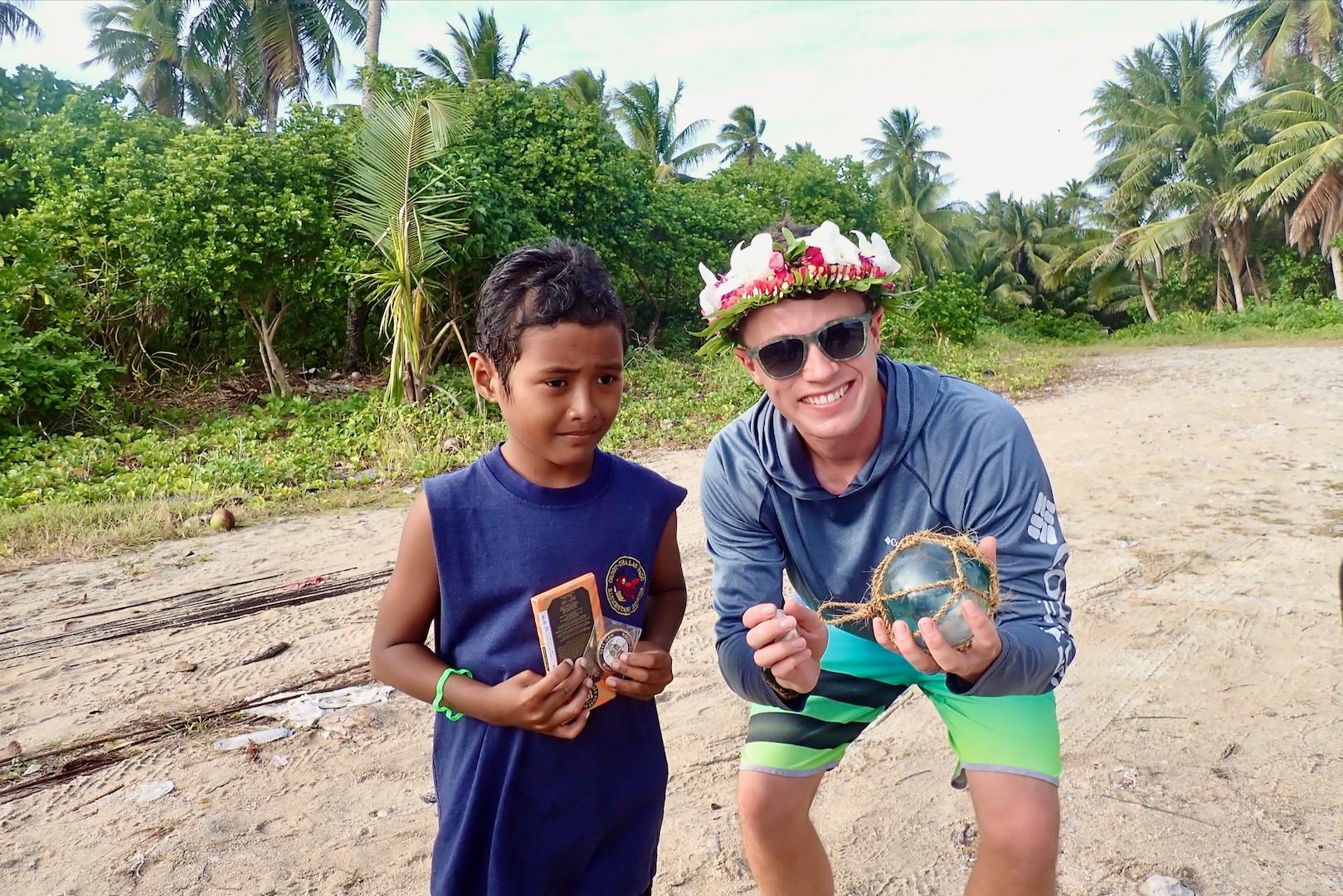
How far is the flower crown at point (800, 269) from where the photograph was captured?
2.14 metres

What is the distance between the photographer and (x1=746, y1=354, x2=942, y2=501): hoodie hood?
2.19 meters

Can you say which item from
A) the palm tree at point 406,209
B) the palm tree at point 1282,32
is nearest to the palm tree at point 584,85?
the palm tree at point 406,209

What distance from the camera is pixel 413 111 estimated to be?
1030 centimetres

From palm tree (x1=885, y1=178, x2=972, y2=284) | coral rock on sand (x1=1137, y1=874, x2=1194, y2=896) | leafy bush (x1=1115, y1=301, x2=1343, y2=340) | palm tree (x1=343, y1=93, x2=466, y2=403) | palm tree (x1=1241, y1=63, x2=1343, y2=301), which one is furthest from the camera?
palm tree (x1=885, y1=178, x2=972, y2=284)

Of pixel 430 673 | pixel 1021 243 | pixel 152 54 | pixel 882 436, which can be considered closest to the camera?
pixel 430 673

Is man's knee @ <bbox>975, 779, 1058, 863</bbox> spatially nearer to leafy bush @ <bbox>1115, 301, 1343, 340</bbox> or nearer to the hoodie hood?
the hoodie hood

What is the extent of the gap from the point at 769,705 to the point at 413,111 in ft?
31.8

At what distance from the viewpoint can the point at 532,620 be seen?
185cm

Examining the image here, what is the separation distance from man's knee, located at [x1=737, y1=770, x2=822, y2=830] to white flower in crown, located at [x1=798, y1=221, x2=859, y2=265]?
1.27 metres

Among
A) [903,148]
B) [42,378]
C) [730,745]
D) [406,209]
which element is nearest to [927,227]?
[903,148]

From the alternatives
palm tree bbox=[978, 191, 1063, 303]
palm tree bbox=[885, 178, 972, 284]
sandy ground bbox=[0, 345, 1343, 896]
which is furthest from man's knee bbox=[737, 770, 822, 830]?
palm tree bbox=[978, 191, 1063, 303]

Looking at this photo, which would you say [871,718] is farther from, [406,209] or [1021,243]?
[1021,243]

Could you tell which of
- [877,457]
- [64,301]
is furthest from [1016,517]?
[64,301]

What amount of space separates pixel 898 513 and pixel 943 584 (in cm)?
41
